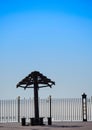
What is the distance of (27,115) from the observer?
1109 inches

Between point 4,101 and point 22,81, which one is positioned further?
point 4,101

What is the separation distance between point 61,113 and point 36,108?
25.1 ft

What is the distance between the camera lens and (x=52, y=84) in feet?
68.9

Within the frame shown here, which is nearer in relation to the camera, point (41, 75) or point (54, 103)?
point (41, 75)

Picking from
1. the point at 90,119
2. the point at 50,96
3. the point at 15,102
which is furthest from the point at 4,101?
the point at 90,119

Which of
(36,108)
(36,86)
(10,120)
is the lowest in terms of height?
(10,120)

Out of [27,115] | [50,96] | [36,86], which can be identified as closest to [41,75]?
[36,86]

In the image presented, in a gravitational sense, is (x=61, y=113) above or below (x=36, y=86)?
below

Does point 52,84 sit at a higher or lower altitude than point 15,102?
higher


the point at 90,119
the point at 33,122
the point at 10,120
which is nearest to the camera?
the point at 33,122

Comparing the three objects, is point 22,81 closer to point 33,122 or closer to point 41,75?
point 41,75

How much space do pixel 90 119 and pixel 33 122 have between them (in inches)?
298

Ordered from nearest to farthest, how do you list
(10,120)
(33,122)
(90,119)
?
(33,122) < (90,119) < (10,120)

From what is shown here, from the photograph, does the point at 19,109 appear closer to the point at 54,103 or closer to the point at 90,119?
the point at 54,103
